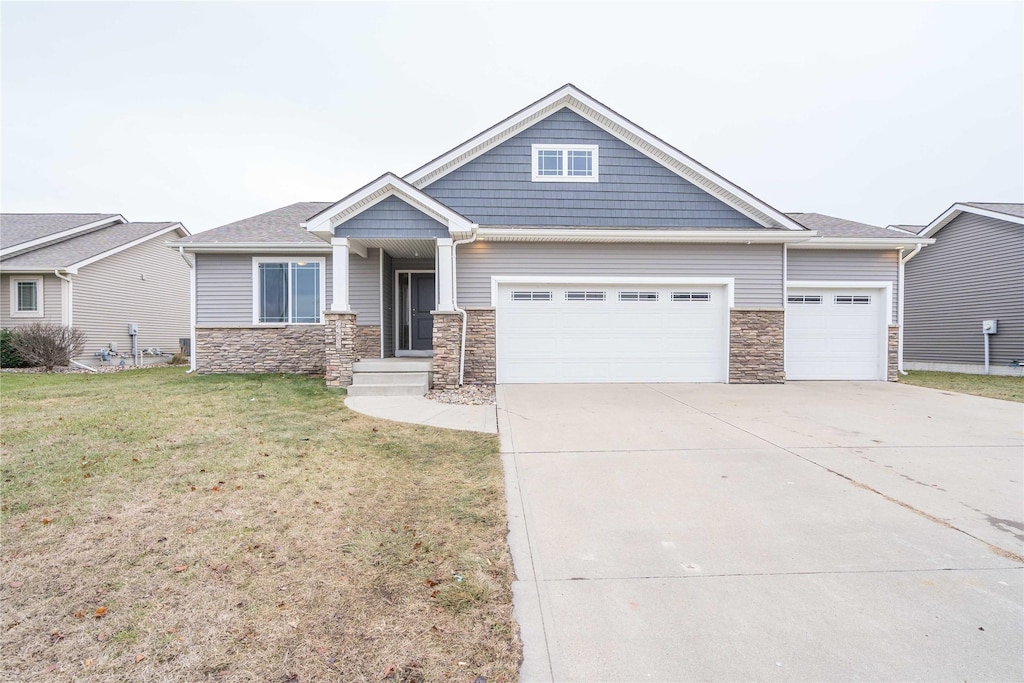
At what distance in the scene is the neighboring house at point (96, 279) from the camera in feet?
48.2

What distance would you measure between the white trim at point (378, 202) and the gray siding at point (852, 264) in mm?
8458

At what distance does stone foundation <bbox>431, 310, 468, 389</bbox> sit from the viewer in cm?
961

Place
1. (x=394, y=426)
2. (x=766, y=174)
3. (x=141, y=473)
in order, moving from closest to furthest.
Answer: (x=141, y=473) < (x=394, y=426) < (x=766, y=174)

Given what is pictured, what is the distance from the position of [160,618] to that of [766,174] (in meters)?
38.1

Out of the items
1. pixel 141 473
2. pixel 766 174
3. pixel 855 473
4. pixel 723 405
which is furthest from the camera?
pixel 766 174

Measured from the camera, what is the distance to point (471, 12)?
15.6 metres

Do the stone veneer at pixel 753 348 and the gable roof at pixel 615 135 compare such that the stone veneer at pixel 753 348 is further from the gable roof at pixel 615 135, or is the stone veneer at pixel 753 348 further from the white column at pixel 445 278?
the white column at pixel 445 278

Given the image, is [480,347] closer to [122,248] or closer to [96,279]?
[96,279]

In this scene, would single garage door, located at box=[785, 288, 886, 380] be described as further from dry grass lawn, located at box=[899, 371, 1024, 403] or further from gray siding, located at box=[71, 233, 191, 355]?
gray siding, located at box=[71, 233, 191, 355]

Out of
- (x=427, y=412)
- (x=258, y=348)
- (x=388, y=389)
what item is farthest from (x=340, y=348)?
(x=258, y=348)

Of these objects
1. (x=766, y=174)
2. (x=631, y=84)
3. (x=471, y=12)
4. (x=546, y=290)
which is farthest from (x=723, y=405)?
(x=766, y=174)

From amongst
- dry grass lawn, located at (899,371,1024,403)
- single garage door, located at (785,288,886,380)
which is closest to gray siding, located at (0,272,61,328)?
single garage door, located at (785,288,886,380)

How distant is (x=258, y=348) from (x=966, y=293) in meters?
22.4

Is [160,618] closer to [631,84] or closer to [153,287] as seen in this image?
[153,287]
